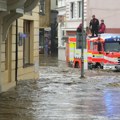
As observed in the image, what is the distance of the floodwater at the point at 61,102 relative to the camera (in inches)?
532

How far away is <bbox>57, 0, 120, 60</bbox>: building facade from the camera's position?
172 ft

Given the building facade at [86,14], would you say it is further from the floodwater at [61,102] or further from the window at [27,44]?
the floodwater at [61,102]

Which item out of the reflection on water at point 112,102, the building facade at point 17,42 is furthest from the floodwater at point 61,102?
the building facade at point 17,42

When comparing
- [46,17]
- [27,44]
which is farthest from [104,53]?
[46,17]

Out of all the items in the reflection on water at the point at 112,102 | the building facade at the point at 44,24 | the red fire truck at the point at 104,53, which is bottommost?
the reflection on water at the point at 112,102

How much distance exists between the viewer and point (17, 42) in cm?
2214

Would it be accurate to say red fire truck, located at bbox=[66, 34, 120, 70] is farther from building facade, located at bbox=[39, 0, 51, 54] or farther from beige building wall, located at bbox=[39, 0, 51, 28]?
beige building wall, located at bbox=[39, 0, 51, 28]

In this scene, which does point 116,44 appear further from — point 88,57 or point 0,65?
point 0,65

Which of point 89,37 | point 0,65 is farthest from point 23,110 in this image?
point 89,37

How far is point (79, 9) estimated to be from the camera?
5550cm

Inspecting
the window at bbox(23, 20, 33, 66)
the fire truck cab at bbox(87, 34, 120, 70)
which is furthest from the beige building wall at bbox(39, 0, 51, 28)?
the window at bbox(23, 20, 33, 66)

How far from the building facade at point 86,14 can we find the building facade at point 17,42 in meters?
25.6

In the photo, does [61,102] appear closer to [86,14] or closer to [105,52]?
[105,52]

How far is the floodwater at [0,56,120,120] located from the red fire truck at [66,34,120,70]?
12.7 metres
